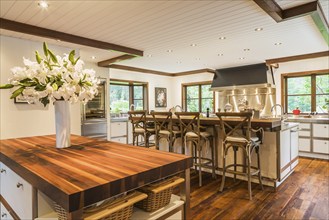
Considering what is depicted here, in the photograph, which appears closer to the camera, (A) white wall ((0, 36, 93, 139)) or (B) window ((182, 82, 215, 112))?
(A) white wall ((0, 36, 93, 139))

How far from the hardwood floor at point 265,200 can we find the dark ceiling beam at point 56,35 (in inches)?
117

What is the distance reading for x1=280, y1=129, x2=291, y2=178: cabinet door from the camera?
10.4 ft

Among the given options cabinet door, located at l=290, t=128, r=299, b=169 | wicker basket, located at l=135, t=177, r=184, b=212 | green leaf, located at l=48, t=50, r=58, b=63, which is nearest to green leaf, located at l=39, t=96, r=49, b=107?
green leaf, located at l=48, t=50, r=58, b=63

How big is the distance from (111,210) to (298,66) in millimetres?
6398

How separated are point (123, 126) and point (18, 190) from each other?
16.3ft

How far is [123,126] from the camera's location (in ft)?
20.5

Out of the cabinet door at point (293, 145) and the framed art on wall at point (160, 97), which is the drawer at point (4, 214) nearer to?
the cabinet door at point (293, 145)

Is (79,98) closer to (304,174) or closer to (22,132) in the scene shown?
(22,132)

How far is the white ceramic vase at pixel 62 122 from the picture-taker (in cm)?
152

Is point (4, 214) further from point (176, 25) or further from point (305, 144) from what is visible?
point (305, 144)

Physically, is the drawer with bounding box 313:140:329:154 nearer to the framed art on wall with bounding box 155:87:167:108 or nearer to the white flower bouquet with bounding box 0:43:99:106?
the framed art on wall with bounding box 155:87:167:108

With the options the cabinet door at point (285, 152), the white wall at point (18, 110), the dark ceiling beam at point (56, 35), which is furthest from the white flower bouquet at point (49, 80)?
the cabinet door at point (285, 152)

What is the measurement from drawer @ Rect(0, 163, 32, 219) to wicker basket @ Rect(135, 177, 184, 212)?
2.01ft

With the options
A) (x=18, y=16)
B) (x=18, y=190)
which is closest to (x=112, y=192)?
(x=18, y=190)
